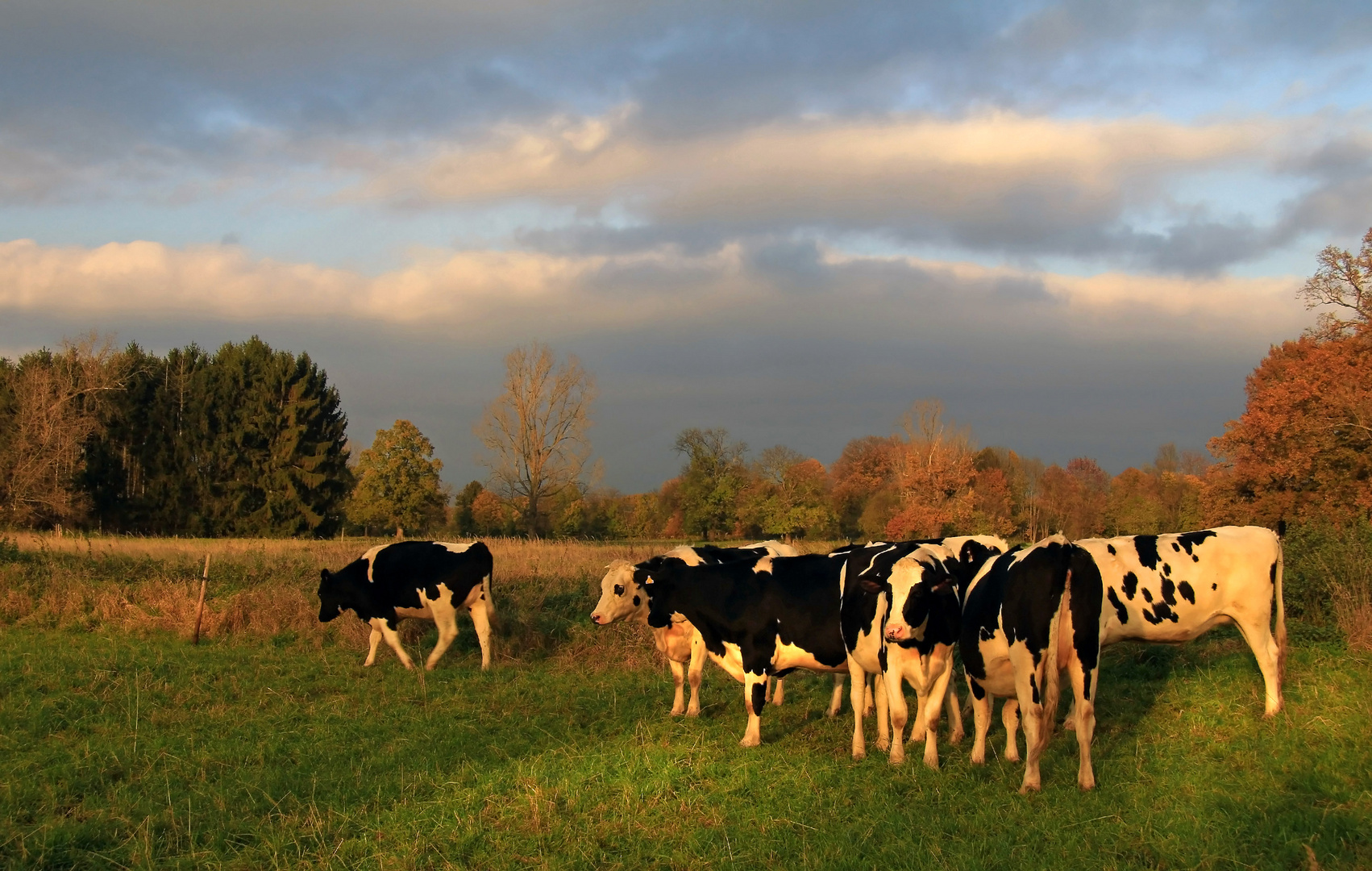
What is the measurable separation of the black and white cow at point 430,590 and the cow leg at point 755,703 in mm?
5689

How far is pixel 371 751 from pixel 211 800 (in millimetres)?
1735

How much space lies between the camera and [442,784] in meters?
7.38

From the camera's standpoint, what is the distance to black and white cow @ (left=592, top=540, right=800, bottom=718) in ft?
36.3

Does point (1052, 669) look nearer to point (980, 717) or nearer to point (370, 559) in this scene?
point (980, 717)

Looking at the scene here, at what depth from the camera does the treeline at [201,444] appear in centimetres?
5084

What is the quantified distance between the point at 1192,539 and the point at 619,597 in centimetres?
663

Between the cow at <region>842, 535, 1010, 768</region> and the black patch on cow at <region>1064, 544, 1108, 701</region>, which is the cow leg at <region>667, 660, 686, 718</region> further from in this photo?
the black patch on cow at <region>1064, 544, 1108, 701</region>

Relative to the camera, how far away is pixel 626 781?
7.40 metres

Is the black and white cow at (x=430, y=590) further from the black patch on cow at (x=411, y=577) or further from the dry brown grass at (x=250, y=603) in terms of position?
the dry brown grass at (x=250, y=603)

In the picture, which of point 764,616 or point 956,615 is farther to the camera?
point 764,616

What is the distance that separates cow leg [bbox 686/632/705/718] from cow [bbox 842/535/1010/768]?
2.29 metres

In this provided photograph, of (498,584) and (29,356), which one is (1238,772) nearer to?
(498,584)

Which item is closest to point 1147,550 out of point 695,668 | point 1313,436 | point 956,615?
point 956,615

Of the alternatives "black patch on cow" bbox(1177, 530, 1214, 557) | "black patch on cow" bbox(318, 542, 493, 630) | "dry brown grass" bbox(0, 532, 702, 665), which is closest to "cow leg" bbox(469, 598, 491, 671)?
"black patch on cow" bbox(318, 542, 493, 630)
